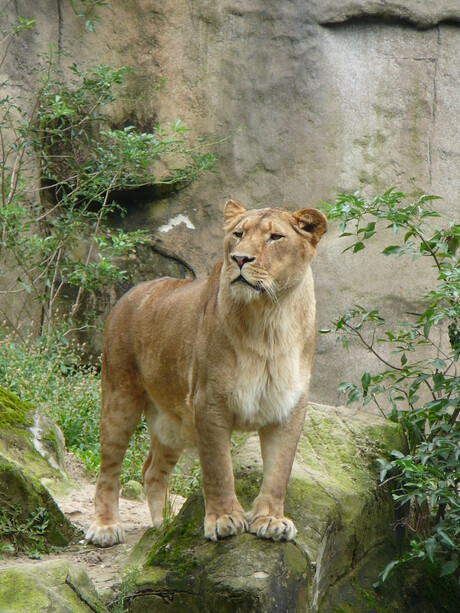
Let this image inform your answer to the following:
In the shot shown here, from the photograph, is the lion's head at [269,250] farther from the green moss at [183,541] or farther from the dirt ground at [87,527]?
the dirt ground at [87,527]

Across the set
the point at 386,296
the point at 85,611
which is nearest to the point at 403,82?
the point at 386,296

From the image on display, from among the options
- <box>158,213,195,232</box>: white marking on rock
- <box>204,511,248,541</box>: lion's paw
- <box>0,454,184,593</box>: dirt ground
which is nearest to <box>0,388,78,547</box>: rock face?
<box>0,454,184,593</box>: dirt ground

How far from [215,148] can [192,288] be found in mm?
3962

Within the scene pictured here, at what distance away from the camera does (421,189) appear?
8312 millimetres

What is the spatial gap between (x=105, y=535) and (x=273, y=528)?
1508mm

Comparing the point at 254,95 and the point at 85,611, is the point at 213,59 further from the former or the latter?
the point at 85,611

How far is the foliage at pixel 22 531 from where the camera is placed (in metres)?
4.67

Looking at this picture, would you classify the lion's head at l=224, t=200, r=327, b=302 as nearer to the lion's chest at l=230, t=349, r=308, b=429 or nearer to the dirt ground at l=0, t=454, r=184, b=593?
the lion's chest at l=230, t=349, r=308, b=429

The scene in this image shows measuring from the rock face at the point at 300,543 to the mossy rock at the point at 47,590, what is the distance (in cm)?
43

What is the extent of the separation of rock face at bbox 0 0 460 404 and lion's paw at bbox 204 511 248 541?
4.45 m

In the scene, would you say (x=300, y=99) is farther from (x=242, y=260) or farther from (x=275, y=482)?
(x=275, y=482)

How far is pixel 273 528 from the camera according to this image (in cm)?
376

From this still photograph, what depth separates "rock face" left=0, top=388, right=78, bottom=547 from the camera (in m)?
4.79

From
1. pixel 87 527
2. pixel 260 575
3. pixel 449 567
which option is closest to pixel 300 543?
pixel 260 575
